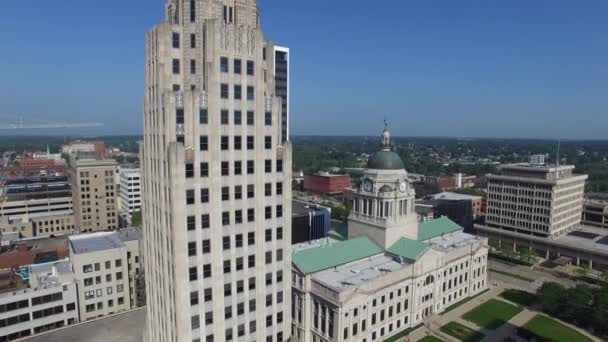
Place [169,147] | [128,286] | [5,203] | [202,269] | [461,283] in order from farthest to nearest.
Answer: [5,203] < [461,283] < [128,286] < [202,269] < [169,147]

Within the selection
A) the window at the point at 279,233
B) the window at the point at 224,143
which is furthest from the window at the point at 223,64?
the window at the point at 279,233

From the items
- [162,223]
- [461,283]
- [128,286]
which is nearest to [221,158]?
[162,223]

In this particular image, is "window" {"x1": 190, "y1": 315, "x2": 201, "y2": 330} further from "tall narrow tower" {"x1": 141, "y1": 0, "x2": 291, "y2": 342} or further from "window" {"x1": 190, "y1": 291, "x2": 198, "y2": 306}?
"window" {"x1": 190, "y1": 291, "x2": 198, "y2": 306}

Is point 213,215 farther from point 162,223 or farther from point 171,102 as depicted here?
point 171,102

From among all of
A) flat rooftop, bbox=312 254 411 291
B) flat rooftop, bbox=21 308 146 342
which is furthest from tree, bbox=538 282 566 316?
flat rooftop, bbox=21 308 146 342

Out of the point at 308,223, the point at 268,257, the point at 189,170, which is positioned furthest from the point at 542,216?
the point at 189,170

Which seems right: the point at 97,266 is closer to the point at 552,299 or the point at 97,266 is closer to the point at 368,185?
the point at 368,185

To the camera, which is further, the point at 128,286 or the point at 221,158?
the point at 128,286
